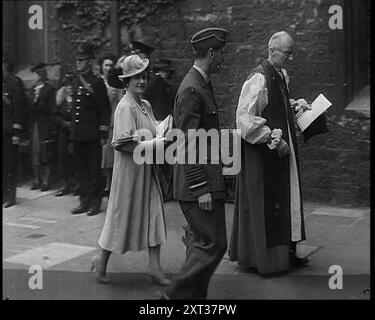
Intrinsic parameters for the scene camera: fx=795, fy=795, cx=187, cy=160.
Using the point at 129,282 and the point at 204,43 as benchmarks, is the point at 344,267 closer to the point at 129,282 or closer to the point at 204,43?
the point at 129,282

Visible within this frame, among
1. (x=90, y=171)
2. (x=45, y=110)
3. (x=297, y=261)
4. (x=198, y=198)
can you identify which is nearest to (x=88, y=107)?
(x=90, y=171)

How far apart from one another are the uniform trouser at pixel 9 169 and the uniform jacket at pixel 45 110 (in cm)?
44

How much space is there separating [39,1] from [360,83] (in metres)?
4.58

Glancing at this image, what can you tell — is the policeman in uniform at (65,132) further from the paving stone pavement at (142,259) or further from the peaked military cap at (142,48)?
the peaked military cap at (142,48)

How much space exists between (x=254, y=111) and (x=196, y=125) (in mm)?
983

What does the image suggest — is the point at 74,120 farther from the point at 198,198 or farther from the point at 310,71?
the point at 198,198

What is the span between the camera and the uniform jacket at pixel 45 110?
9.87 meters

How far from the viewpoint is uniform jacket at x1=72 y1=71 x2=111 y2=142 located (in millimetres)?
8930

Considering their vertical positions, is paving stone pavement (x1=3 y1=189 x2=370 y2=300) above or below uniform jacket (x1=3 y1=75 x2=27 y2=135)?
below

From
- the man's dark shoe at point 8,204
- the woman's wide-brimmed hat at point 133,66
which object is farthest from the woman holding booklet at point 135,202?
the man's dark shoe at point 8,204

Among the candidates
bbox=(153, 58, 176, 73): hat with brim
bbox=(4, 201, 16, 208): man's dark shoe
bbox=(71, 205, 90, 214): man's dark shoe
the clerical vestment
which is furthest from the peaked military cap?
the clerical vestment

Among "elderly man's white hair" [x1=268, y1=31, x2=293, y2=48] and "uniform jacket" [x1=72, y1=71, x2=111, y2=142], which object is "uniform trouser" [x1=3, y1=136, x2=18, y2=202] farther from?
"elderly man's white hair" [x1=268, y1=31, x2=293, y2=48]

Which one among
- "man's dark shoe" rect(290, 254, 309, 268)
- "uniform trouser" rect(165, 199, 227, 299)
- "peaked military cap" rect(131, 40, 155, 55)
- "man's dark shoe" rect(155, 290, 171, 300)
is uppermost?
"peaked military cap" rect(131, 40, 155, 55)

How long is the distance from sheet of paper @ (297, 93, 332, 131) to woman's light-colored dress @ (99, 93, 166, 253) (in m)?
1.29
